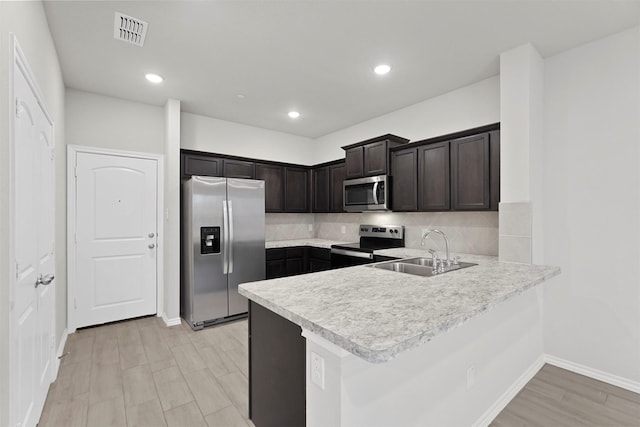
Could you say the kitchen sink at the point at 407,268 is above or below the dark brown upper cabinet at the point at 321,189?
below

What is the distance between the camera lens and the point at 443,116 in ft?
11.9

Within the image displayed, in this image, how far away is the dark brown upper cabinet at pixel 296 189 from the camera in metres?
4.95

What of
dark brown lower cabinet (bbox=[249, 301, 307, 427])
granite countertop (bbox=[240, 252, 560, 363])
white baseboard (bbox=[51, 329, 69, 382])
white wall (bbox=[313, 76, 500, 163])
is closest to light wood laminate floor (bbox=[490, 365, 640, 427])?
granite countertop (bbox=[240, 252, 560, 363])

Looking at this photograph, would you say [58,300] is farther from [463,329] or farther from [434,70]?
[434,70]

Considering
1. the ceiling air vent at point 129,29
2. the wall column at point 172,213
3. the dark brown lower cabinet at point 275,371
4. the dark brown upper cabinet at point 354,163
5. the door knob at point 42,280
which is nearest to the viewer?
the dark brown lower cabinet at point 275,371

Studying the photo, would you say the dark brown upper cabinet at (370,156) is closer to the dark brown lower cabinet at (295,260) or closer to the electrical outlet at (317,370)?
the dark brown lower cabinet at (295,260)

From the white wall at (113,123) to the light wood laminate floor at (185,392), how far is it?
7.31 ft

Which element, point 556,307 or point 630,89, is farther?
point 556,307

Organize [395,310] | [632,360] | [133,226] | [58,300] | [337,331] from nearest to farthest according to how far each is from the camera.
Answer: [337,331] → [395,310] → [632,360] → [58,300] → [133,226]

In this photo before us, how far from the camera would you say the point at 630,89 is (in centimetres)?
234

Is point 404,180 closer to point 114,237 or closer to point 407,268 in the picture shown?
point 407,268

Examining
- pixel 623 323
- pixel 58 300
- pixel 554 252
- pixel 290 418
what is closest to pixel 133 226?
pixel 58 300

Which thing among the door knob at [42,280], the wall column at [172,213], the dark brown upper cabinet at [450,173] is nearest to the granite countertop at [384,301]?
the dark brown upper cabinet at [450,173]

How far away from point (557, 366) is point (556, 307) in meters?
0.50
